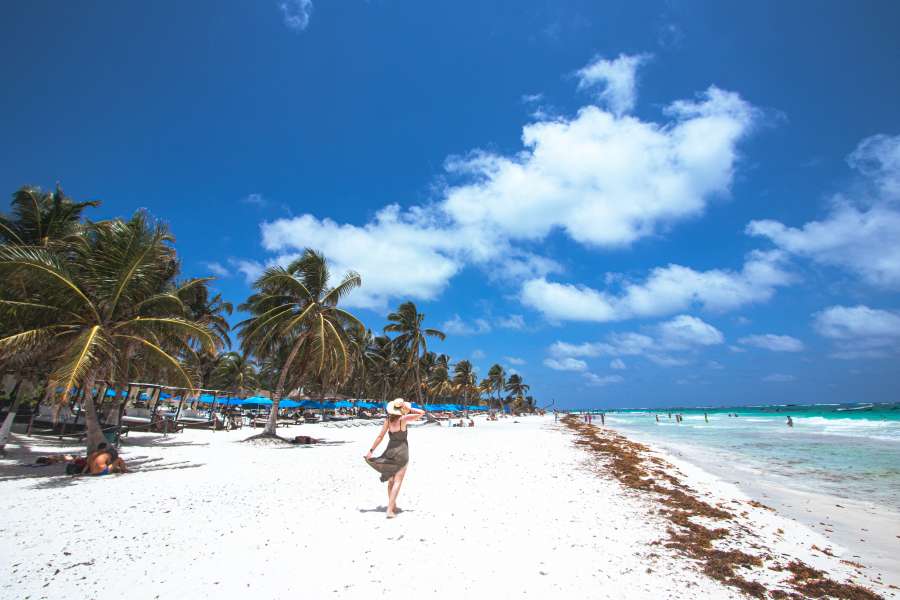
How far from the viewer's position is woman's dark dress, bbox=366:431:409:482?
666 centimetres

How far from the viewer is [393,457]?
666 centimetres

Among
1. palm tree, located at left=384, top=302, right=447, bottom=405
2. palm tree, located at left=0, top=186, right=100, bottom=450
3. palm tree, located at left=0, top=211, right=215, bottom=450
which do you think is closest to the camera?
palm tree, located at left=0, top=211, right=215, bottom=450

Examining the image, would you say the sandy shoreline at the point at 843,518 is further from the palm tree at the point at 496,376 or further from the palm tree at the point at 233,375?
the palm tree at the point at 496,376

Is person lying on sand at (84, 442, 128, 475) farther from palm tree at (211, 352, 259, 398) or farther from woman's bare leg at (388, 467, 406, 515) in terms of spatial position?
palm tree at (211, 352, 259, 398)

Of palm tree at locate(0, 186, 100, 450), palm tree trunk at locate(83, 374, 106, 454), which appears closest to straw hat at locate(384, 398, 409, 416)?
palm tree trunk at locate(83, 374, 106, 454)

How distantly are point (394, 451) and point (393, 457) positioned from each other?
0.10m

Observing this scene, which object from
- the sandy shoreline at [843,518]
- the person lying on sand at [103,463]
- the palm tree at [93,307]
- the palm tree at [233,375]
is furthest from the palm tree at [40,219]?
the palm tree at [233,375]

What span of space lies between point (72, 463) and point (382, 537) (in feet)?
30.8

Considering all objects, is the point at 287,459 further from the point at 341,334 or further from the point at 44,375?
the point at 44,375

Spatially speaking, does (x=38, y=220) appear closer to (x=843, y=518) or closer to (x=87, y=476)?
(x=87, y=476)

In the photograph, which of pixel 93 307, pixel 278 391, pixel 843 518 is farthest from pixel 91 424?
pixel 843 518

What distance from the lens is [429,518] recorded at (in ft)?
22.3

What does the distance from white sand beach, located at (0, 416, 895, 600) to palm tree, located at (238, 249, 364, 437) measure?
284 inches

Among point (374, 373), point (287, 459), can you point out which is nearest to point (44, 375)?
point (287, 459)
